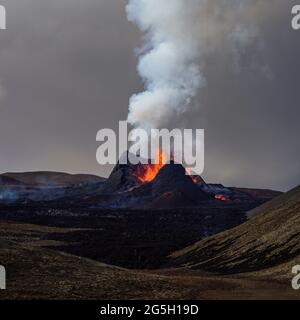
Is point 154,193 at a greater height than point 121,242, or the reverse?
point 154,193

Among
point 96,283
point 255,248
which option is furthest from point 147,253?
point 96,283

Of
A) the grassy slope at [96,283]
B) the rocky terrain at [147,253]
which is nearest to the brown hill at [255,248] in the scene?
the rocky terrain at [147,253]

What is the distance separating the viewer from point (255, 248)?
58.0m

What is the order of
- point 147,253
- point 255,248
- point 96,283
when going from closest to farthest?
point 96,283
point 255,248
point 147,253

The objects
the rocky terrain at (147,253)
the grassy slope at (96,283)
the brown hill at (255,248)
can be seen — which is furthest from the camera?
the brown hill at (255,248)

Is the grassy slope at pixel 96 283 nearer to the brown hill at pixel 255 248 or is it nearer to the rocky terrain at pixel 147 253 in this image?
the rocky terrain at pixel 147 253

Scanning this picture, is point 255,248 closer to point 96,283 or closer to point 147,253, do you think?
point 147,253

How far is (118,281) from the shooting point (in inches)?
1554

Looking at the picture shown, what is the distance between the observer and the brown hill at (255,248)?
5138cm
